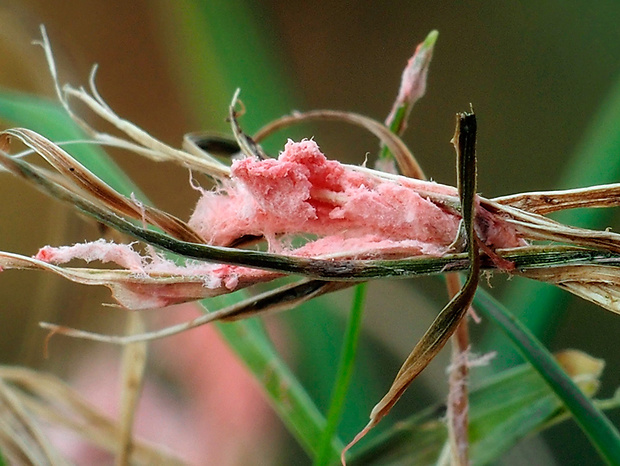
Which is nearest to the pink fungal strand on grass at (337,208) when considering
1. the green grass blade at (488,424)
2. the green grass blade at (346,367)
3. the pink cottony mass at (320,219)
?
the pink cottony mass at (320,219)

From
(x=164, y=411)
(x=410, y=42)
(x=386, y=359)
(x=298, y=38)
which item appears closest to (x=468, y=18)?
(x=410, y=42)

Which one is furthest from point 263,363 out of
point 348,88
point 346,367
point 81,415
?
point 348,88

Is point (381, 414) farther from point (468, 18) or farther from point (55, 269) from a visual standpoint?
point (468, 18)

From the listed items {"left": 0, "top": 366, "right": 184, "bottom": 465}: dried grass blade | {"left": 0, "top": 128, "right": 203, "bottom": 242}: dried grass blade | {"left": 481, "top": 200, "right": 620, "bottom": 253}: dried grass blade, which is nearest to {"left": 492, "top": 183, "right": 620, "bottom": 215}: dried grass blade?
{"left": 481, "top": 200, "right": 620, "bottom": 253}: dried grass blade

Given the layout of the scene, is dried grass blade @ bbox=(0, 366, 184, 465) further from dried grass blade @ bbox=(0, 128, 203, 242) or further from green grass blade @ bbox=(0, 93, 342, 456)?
dried grass blade @ bbox=(0, 128, 203, 242)

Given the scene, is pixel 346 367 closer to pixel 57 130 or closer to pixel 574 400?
pixel 574 400
